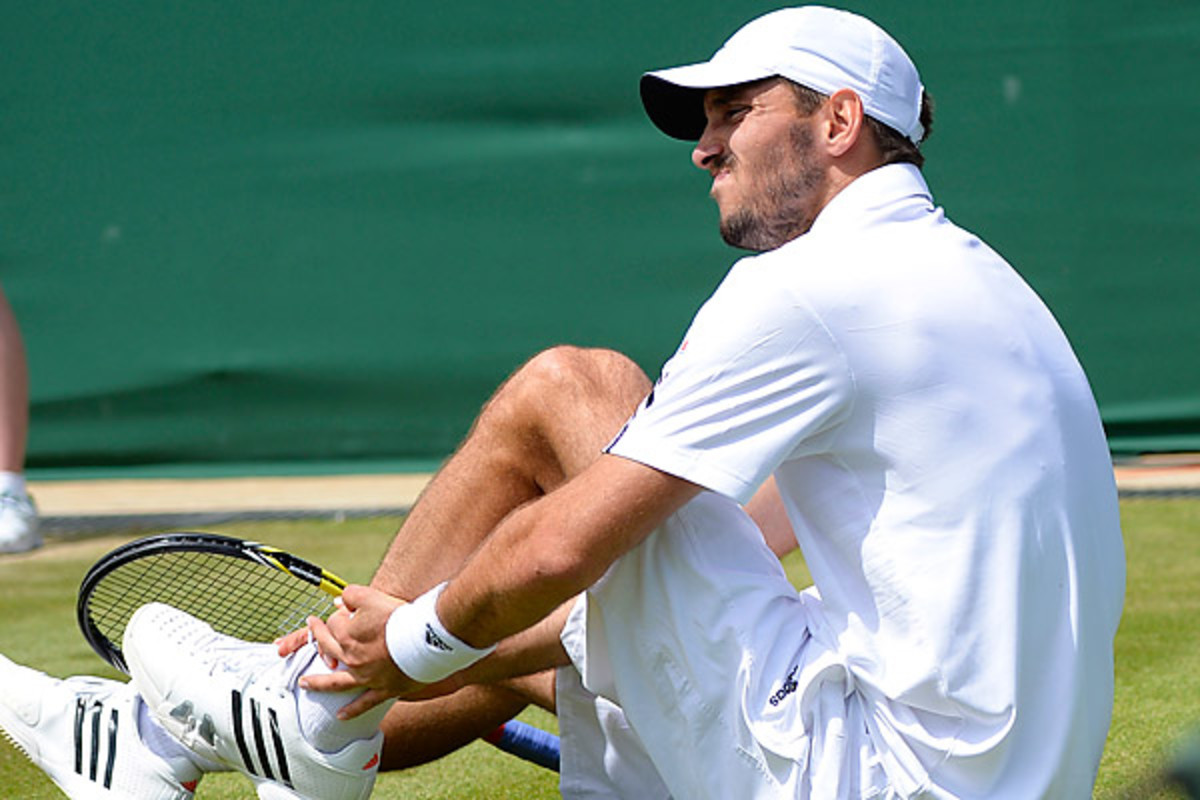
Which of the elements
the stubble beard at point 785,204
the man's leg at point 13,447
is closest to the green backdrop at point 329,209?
the man's leg at point 13,447

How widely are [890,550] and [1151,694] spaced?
1.29 meters

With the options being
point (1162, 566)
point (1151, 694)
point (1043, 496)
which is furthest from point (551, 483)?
point (1162, 566)

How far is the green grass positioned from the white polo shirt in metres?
0.14

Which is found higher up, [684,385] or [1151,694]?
[684,385]

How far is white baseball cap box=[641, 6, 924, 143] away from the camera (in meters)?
1.59

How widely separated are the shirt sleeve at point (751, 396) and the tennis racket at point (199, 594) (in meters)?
0.59

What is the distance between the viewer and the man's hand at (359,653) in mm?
1604

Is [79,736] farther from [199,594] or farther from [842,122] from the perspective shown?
[842,122]

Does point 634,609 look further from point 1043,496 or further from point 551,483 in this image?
point 1043,496

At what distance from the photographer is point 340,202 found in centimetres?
499

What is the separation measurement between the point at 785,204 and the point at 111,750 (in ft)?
3.13

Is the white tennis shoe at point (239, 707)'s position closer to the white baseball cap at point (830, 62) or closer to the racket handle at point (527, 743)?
the racket handle at point (527, 743)

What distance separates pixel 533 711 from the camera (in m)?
2.66

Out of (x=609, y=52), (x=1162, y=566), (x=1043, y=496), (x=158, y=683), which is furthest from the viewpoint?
(x=609, y=52)
